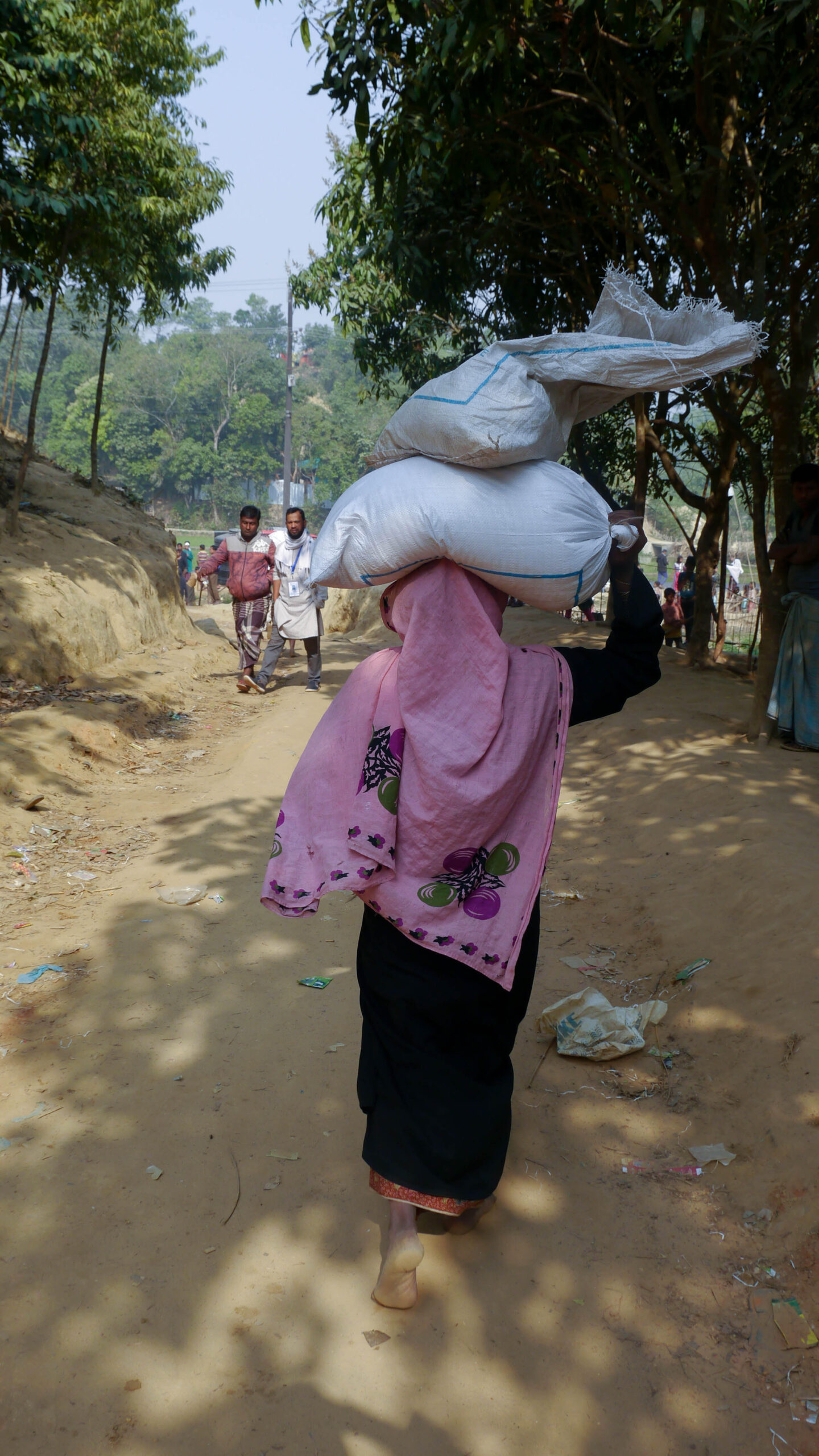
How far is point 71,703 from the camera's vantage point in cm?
688

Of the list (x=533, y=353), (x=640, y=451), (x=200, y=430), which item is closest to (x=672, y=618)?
(x=640, y=451)

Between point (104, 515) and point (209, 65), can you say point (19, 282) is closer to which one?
point (104, 515)

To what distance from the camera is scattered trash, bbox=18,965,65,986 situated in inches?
131

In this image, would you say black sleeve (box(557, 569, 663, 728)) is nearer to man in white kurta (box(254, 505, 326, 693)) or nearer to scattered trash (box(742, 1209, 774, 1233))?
scattered trash (box(742, 1209, 774, 1233))

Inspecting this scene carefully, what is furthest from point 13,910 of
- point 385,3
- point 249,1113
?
point 385,3

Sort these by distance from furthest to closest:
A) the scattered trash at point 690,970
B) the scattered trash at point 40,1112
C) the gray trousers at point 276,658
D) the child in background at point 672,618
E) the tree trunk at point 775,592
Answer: the child in background at point 672,618 → the gray trousers at point 276,658 → the tree trunk at point 775,592 → the scattered trash at point 690,970 → the scattered trash at point 40,1112

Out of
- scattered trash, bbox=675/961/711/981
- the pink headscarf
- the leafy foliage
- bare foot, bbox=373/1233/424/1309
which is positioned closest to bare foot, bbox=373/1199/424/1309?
bare foot, bbox=373/1233/424/1309

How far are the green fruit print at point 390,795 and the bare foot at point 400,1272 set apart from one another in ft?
3.05

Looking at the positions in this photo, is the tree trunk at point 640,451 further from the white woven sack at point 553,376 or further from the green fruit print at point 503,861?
the green fruit print at point 503,861

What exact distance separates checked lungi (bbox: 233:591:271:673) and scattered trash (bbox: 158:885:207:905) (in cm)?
567

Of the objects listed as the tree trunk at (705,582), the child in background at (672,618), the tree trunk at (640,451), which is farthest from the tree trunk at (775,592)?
the child in background at (672,618)

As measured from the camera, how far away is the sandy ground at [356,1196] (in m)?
1.80

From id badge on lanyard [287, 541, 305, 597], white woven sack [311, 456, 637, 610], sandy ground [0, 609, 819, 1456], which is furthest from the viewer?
id badge on lanyard [287, 541, 305, 597]

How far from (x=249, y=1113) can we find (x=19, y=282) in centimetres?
723
